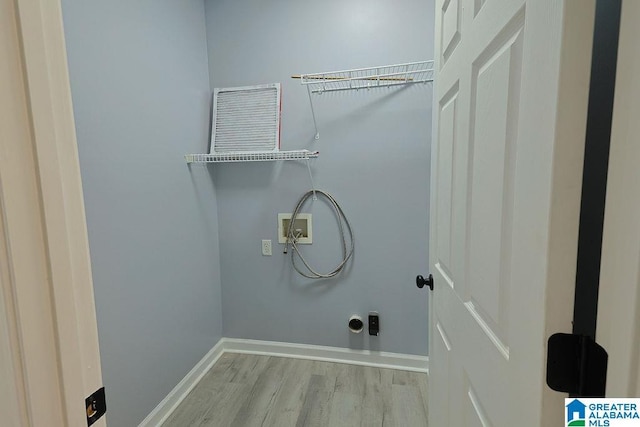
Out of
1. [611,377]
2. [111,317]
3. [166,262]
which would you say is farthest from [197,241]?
[611,377]

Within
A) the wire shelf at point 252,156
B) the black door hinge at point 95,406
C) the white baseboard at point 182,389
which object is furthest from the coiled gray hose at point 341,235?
the black door hinge at point 95,406

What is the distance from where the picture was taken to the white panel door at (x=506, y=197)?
0.42 m

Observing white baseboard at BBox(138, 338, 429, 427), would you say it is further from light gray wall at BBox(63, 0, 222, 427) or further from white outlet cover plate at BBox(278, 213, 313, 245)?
white outlet cover plate at BBox(278, 213, 313, 245)

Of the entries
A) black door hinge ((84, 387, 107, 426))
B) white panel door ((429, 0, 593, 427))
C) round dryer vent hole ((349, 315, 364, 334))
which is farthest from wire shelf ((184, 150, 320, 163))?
black door hinge ((84, 387, 107, 426))

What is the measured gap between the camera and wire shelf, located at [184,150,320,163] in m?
1.98

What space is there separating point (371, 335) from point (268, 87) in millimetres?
1976

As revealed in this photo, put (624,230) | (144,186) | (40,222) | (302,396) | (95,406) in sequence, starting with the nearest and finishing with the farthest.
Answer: (624,230) → (40,222) → (95,406) → (144,186) → (302,396)

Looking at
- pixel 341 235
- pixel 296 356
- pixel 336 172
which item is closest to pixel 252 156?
pixel 336 172

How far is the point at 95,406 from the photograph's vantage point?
0.58 meters

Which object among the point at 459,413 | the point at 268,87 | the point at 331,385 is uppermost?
the point at 268,87

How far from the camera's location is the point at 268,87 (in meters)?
2.10

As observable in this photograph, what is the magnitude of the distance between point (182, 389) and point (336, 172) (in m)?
1.80

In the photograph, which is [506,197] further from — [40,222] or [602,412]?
[40,222]

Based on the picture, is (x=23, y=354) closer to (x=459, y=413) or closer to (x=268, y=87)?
(x=459, y=413)
